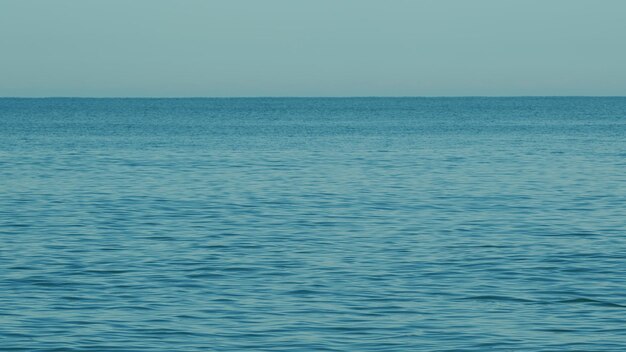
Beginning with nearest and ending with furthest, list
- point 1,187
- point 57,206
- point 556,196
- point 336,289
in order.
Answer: point 336,289, point 57,206, point 556,196, point 1,187

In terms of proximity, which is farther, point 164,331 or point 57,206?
point 57,206

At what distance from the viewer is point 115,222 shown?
95.8 feet

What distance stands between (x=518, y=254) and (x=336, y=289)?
5.27m

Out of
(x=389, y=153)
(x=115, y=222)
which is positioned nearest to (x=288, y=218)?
(x=115, y=222)

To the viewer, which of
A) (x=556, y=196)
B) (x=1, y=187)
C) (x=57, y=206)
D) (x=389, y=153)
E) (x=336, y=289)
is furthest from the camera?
(x=389, y=153)

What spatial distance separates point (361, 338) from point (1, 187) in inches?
1053

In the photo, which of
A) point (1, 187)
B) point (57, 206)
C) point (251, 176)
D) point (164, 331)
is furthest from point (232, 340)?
point (251, 176)

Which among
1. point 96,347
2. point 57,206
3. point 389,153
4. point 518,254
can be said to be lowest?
point 96,347

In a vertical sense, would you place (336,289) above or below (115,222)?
below

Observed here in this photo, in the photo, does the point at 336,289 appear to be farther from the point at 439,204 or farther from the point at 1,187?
the point at 1,187

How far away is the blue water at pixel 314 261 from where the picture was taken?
53.2 feet

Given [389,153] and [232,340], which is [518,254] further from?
[389,153]

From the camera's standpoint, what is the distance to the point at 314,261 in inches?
877

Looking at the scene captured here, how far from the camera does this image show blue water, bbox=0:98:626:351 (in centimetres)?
1620
